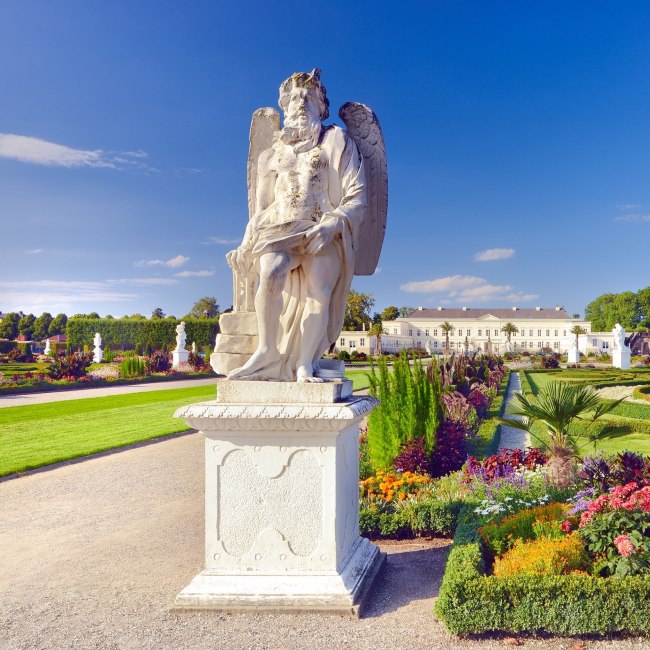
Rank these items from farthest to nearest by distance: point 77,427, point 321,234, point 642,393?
point 642,393 < point 77,427 < point 321,234

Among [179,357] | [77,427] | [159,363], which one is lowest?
[77,427]

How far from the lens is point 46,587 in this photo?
156 inches

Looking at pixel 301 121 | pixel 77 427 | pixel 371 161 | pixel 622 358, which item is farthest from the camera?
pixel 622 358

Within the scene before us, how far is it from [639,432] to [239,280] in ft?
31.0

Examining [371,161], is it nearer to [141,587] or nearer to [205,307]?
[141,587]

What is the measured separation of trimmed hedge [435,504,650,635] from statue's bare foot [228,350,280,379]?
A: 5.41ft

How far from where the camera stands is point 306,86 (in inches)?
Result: 152

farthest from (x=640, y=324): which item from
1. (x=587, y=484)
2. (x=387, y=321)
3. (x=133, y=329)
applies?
(x=587, y=484)

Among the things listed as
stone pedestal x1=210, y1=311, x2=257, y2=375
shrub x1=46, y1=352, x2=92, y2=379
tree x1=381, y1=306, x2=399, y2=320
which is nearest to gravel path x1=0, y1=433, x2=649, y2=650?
stone pedestal x1=210, y1=311, x2=257, y2=375

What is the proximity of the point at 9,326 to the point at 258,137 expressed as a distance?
72579mm

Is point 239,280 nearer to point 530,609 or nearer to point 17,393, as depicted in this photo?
point 530,609

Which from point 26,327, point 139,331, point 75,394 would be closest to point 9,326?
point 26,327

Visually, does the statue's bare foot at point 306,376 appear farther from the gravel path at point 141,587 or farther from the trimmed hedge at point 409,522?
the trimmed hedge at point 409,522

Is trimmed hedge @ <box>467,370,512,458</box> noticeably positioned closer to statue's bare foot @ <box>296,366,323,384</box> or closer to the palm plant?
the palm plant
